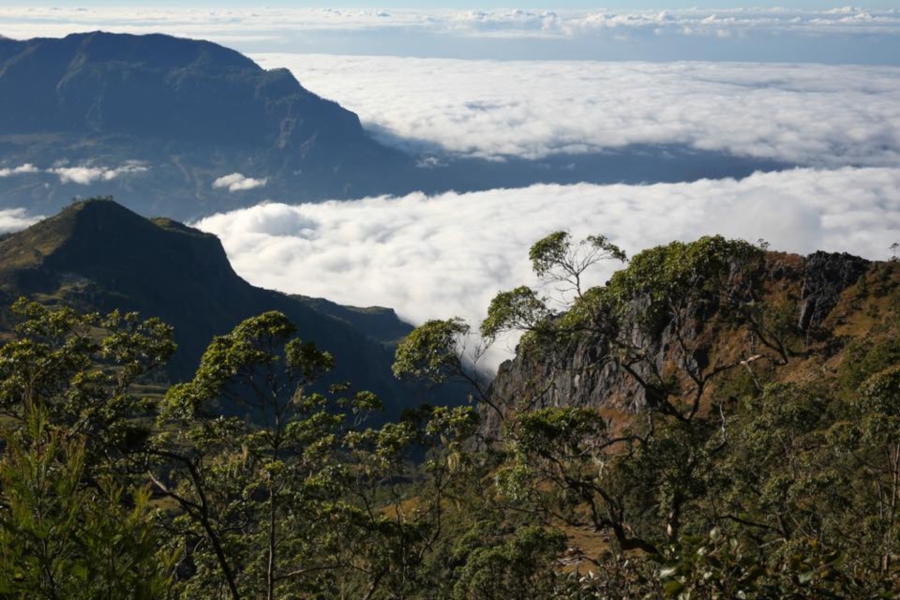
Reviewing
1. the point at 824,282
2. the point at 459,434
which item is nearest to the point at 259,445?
the point at 459,434

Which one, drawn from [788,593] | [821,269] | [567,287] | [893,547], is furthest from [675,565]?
[821,269]

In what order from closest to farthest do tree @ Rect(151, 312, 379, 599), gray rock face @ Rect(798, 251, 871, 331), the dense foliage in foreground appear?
the dense foliage in foreground
tree @ Rect(151, 312, 379, 599)
gray rock face @ Rect(798, 251, 871, 331)

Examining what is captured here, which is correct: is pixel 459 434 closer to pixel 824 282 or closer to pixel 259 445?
pixel 259 445

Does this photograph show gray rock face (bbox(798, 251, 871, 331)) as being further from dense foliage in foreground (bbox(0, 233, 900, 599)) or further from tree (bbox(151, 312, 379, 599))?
tree (bbox(151, 312, 379, 599))

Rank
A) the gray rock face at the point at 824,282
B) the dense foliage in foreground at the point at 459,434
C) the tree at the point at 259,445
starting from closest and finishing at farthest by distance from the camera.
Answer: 1. the dense foliage in foreground at the point at 459,434
2. the tree at the point at 259,445
3. the gray rock face at the point at 824,282

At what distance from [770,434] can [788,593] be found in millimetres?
27799

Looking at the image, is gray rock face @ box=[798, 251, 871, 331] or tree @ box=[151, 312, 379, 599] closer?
tree @ box=[151, 312, 379, 599]

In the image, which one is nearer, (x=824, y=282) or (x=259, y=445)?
(x=259, y=445)

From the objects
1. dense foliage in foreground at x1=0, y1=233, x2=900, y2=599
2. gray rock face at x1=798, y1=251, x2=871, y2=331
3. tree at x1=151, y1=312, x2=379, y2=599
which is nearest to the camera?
dense foliage in foreground at x1=0, y1=233, x2=900, y2=599

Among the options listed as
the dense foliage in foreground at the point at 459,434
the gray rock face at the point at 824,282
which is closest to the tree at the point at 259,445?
the dense foliage in foreground at the point at 459,434

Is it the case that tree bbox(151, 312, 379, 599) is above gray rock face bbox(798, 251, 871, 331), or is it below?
above

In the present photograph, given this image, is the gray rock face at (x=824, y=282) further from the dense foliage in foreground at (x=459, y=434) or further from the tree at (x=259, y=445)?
the tree at (x=259, y=445)

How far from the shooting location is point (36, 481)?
9492mm

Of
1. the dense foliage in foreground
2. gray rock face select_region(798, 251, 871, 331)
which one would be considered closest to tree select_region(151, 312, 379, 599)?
the dense foliage in foreground
